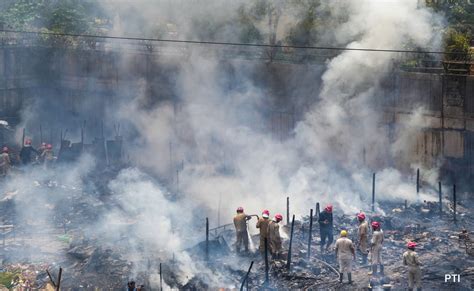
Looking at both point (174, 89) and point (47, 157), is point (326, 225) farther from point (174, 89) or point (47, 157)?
point (174, 89)

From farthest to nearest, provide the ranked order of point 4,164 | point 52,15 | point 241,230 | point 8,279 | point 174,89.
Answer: point 52,15 → point 174,89 → point 4,164 → point 241,230 → point 8,279

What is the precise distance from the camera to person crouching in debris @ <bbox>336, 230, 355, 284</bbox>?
40.5 ft

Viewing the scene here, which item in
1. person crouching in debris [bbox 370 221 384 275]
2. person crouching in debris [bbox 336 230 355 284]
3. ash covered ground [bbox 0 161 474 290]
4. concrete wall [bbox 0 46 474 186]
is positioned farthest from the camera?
concrete wall [bbox 0 46 474 186]

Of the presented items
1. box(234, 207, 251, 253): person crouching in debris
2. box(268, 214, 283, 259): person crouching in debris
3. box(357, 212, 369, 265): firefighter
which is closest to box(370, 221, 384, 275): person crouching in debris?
box(357, 212, 369, 265): firefighter

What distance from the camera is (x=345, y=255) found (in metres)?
12.4

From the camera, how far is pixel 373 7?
19906mm

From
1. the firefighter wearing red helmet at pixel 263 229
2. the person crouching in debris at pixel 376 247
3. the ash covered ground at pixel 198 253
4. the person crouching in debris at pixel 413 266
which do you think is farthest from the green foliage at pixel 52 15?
the person crouching in debris at pixel 413 266

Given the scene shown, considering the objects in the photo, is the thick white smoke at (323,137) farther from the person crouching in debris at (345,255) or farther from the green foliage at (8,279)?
the green foliage at (8,279)

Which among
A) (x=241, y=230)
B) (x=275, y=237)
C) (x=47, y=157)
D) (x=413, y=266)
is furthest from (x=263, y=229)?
(x=47, y=157)

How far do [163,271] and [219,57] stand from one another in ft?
37.1

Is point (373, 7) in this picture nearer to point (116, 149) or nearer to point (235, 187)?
point (235, 187)

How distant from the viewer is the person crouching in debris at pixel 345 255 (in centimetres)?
1234

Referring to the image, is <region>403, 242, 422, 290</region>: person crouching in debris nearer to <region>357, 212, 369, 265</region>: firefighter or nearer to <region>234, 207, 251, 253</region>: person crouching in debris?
<region>357, 212, 369, 265</region>: firefighter

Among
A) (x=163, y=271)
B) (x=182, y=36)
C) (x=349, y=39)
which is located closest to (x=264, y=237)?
(x=163, y=271)
